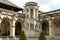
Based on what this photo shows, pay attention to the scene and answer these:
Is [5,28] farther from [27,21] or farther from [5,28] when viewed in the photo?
[27,21]

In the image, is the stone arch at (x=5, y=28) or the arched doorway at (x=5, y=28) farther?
the arched doorway at (x=5, y=28)

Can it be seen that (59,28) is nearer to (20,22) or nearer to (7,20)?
(20,22)

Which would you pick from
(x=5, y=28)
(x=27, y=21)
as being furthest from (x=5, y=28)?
(x=27, y=21)

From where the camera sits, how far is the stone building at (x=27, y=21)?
115 feet

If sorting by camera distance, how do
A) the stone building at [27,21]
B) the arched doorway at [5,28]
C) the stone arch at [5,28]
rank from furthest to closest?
the arched doorway at [5,28]
the stone arch at [5,28]
the stone building at [27,21]

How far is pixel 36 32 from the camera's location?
35562 mm

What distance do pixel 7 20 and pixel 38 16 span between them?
27.5 feet

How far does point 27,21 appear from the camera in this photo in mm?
37500

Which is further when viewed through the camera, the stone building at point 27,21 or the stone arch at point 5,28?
the stone arch at point 5,28

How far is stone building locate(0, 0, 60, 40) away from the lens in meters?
34.9

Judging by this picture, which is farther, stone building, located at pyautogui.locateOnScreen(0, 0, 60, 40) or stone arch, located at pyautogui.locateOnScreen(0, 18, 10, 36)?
stone arch, located at pyautogui.locateOnScreen(0, 18, 10, 36)

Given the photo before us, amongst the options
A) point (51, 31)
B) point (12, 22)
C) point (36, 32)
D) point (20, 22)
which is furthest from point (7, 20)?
point (51, 31)

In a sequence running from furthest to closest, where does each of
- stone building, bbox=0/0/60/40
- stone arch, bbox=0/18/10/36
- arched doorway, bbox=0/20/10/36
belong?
arched doorway, bbox=0/20/10/36
stone arch, bbox=0/18/10/36
stone building, bbox=0/0/60/40

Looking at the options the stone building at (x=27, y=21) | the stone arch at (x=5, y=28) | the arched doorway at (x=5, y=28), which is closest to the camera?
the stone building at (x=27, y=21)
